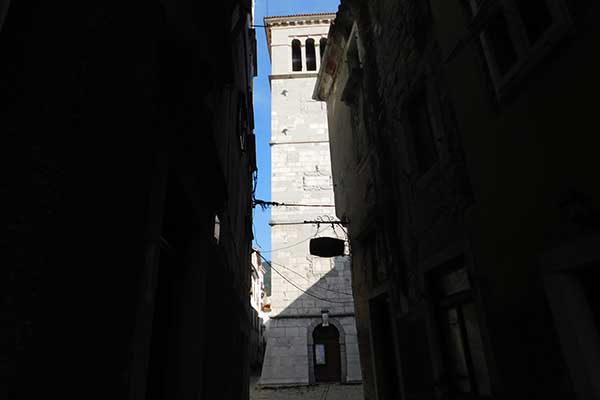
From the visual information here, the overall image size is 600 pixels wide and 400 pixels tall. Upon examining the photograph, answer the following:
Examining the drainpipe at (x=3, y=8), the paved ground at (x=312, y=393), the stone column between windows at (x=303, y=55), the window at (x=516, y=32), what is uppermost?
the stone column between windows at (x=303, y=55)

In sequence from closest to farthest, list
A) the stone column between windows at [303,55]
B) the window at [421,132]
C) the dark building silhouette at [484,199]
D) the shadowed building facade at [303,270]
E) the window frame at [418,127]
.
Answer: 1. the dark building silhouette at [484,199]
2. the window frame at [418,127]
3. the window at [421,132]
4. the shadowed building facade at [303,270]
5. the stone column between windows at [303,55]

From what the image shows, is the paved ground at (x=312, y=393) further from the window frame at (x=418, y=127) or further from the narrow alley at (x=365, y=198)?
the window frame at (x=418, y=127)

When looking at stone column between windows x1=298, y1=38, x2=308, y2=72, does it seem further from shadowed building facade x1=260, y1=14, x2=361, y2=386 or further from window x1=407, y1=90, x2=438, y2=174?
window x1=407, y1=90, x2=438, y2=174

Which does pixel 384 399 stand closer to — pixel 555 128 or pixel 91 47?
pixel 555 128

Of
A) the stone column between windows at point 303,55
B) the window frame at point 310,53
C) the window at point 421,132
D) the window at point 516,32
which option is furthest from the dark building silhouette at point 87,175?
the window frame at point 310,53

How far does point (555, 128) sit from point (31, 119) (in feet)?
11.1

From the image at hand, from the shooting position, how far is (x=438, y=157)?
5.11 metres

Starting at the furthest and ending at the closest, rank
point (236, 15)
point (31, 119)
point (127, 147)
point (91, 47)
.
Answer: point (236, 15) < point (127, 147) < point (91, 47) < point (31, 119)

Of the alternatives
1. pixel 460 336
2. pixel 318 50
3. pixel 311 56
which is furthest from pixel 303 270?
pixel 318 50

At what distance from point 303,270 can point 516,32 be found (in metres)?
15.5

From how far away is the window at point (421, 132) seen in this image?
559 cm

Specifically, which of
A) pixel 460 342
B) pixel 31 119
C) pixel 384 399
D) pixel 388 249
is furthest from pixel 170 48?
pixel 384 399

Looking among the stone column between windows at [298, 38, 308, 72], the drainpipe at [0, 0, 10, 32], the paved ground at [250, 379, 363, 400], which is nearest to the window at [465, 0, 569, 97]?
the drainpipe at [0, 0, 10, 32]

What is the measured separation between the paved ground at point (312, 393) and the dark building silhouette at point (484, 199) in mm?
6230
